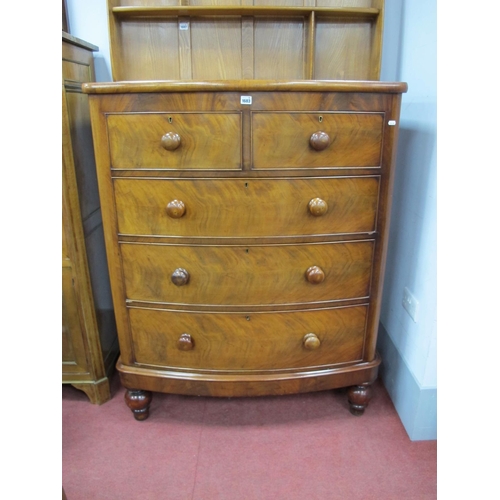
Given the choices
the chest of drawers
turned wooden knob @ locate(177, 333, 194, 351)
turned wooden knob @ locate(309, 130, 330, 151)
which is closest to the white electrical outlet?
the chest of drawers

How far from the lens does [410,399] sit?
5.16 feet

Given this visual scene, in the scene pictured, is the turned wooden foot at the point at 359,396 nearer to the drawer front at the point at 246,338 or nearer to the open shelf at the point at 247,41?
the drawer front at the point at 246,338

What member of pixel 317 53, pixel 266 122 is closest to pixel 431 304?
pixel 266 122

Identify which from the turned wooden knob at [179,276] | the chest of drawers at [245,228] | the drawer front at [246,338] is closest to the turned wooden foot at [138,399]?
the chest of drawers at [245,228]

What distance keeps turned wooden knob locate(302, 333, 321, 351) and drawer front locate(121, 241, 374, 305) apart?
133 millimetres

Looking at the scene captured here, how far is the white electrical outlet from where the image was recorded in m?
1.56

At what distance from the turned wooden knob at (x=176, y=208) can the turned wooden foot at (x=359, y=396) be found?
3.15ft

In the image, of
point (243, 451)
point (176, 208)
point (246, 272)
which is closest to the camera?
point (176, 208)

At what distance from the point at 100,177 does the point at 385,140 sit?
Answer: 900 millimetres

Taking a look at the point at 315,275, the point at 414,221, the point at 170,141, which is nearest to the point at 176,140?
the point at 170,141

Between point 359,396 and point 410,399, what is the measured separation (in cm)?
19

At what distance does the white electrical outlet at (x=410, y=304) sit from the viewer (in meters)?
1.56

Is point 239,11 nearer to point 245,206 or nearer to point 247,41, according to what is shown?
point 247,41

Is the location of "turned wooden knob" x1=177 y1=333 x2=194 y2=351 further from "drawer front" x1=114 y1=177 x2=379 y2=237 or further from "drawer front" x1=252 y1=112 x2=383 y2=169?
"drawer front" x1=252 y1=112 x2=383 y2=169
